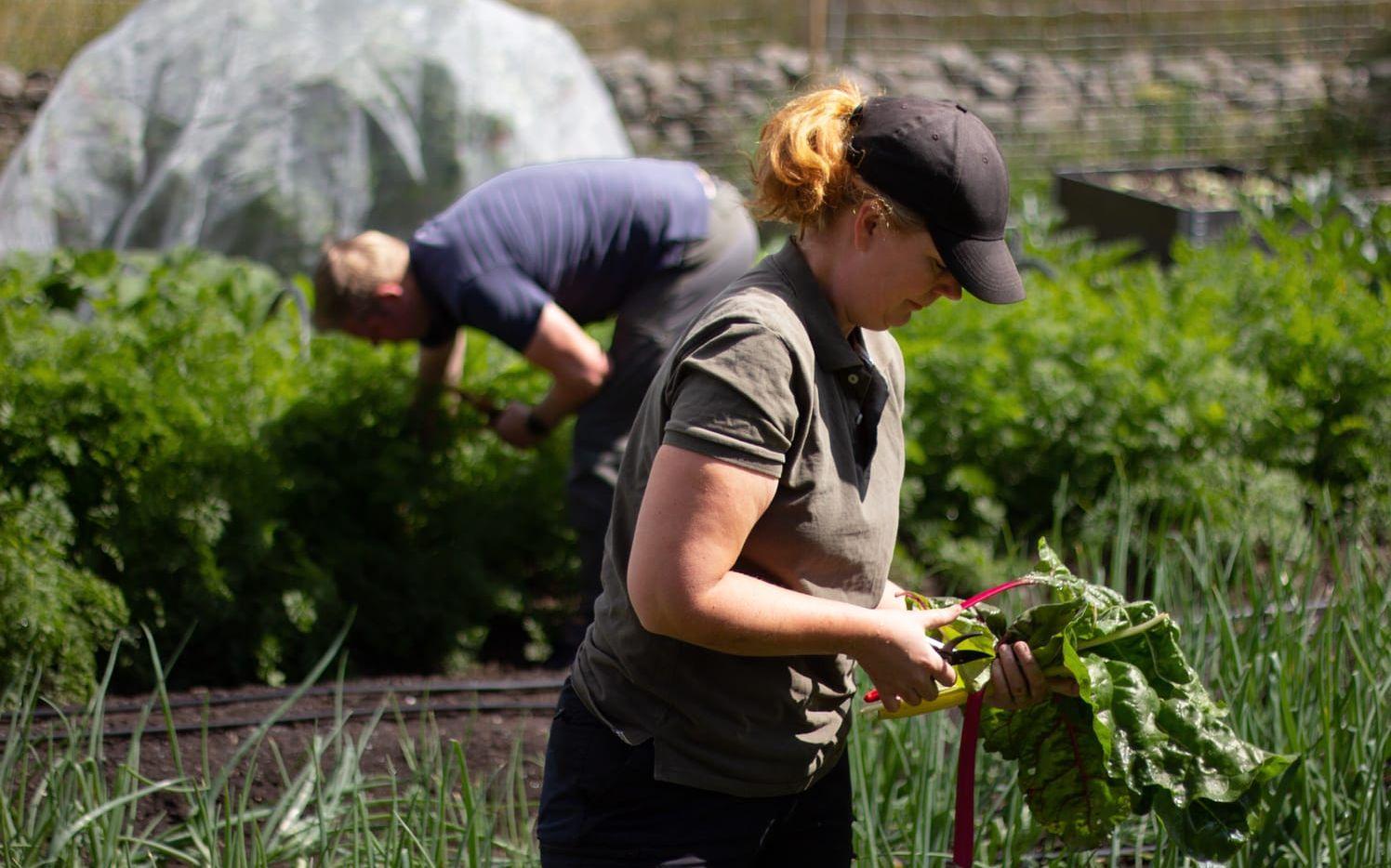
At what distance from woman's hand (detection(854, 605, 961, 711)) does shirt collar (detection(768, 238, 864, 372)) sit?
0.29 meters

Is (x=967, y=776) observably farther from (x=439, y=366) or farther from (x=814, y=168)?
(x=439, y=366)

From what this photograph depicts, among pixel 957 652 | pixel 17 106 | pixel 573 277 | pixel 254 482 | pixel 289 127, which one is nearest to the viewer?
pixel 957 652

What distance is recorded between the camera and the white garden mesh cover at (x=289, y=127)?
6105mm

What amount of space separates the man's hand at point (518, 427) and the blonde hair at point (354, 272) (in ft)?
1.67

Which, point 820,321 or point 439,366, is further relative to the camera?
point 439,366

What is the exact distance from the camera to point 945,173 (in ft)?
5.04

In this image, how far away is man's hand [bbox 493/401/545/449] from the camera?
3549 millimetres

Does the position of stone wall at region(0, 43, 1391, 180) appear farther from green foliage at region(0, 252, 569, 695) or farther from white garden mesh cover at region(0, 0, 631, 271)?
green foliage at region(0, 252, 569, 695)

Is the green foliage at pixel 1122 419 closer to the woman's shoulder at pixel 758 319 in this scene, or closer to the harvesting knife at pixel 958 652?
the harvesting knife at pixel 958 652

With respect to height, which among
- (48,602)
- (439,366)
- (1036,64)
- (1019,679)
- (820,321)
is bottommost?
(48,602)

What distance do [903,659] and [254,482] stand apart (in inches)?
90.6

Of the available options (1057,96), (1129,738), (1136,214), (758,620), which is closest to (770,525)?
(758,620)

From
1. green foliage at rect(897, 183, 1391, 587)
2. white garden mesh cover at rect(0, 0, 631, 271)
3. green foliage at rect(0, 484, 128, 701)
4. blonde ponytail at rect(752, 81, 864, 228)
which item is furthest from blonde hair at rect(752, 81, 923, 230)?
white garden mesh cover at rect(0, 0, 631, 271)

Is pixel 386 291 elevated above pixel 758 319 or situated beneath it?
situated beneath
